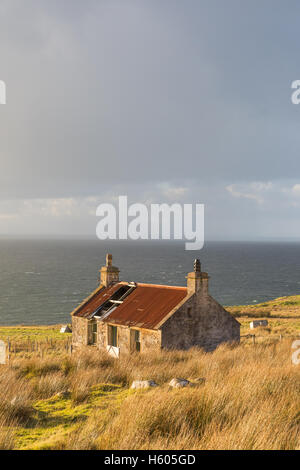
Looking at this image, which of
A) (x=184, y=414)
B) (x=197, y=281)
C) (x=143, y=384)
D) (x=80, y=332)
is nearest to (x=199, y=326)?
(x=197, y=281)

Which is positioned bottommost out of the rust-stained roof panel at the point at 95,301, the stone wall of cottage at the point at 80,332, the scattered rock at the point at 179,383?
the stone wall of cottage at the point at 80,332

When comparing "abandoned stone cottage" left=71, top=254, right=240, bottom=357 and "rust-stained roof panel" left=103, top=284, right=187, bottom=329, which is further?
"rust-stained roof panel" left=103, top=284, right=187, bottom=329

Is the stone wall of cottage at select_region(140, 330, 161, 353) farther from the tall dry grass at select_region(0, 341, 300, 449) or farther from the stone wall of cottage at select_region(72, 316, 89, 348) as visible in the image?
the tall dry grass at select_region(0, 341, 300, 449)

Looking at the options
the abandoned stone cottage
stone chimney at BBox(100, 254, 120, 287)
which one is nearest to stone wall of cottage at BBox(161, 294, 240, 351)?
the abandoned stone cottage

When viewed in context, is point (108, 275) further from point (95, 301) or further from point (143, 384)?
point (143, 384)

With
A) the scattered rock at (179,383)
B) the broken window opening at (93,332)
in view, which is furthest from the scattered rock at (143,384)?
the broken window opening at (93,332)

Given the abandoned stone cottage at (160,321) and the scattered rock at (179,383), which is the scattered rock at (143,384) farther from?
the abandoned stone cottage at (160,321)

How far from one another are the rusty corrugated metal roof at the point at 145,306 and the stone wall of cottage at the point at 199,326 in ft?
2.22

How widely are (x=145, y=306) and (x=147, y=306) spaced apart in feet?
0.47

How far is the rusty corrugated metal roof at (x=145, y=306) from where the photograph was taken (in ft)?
75.0

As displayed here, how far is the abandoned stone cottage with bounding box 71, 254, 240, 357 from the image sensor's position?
22094 millimetres

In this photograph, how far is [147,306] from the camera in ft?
79.9

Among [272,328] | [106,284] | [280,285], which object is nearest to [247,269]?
[280,285]

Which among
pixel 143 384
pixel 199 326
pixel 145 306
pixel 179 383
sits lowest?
pixel 199 326
